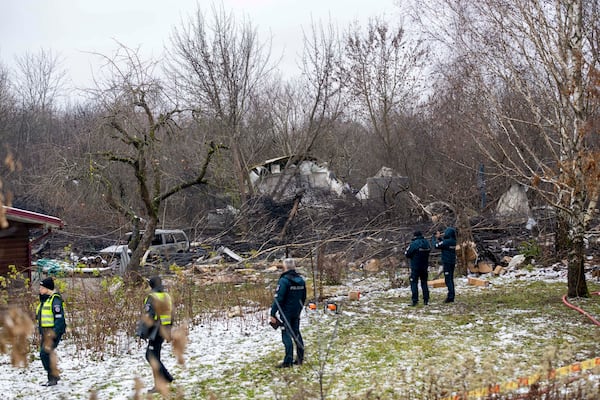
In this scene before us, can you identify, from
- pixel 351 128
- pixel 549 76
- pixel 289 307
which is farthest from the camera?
pixel 351 128

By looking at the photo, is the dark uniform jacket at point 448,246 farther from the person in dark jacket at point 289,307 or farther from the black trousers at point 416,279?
the person in dark jacket at point 289,307

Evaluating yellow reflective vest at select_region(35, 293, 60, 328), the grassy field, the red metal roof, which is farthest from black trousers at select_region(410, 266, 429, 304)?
the red metal roof

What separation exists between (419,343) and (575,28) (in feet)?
23.1

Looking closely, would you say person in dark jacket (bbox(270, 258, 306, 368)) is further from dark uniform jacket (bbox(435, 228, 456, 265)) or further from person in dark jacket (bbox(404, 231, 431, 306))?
dark uniform jacket (bbox(435, 228, 456, 265))

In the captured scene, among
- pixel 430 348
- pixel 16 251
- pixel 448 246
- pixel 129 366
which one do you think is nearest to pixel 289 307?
pixel 430 348

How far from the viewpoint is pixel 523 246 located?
1988cm

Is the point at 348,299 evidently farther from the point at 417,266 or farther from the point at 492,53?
the point at 492,53

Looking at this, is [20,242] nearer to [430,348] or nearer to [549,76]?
[430,348]

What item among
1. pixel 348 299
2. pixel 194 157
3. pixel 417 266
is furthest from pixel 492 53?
pixel 194 157

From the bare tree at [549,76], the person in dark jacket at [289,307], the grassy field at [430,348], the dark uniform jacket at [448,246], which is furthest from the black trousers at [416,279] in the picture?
the person in dark jacket at [289,307]

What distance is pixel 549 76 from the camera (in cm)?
1256

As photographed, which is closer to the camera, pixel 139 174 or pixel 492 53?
pixel 492 53

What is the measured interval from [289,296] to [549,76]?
7718 mm

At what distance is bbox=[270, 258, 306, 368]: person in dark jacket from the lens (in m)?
8.78
